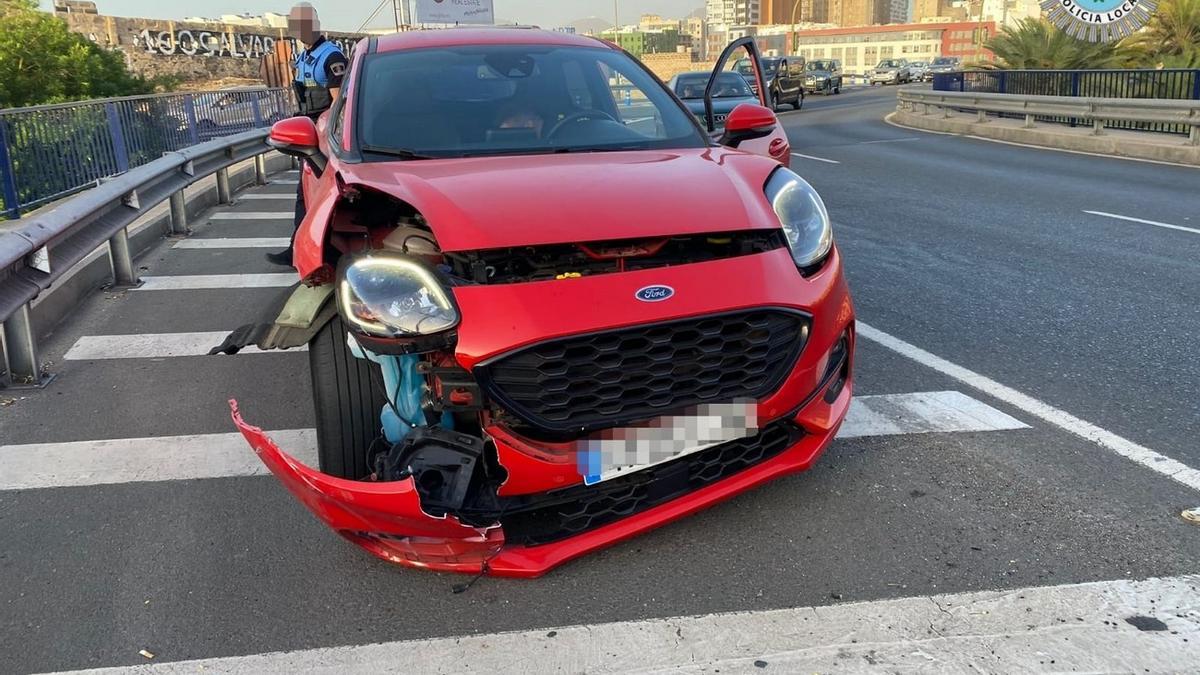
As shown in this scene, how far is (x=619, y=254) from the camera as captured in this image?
9.89 ft

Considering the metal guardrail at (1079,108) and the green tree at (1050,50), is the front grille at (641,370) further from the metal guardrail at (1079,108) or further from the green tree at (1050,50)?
the green tree at (1050,50)

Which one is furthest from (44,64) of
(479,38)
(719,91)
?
(479,38)

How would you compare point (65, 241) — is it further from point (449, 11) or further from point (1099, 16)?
point (449, 11)

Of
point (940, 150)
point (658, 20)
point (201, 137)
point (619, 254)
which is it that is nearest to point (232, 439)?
point (619, 254)

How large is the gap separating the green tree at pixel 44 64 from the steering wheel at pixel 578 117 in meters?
16.0

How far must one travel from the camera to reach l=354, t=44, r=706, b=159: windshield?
13.4 feet

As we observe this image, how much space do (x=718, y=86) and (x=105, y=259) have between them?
13279 mm

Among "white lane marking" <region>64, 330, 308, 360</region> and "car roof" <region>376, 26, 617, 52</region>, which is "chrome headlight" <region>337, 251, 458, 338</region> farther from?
"white lane marking" <region>64, 330, 308, 360</region>

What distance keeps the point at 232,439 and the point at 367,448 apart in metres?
1.33

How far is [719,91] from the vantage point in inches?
A: 707

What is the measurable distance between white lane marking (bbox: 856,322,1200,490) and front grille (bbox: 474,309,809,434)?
65.1 inches

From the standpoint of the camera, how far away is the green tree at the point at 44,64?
A: 1738cm

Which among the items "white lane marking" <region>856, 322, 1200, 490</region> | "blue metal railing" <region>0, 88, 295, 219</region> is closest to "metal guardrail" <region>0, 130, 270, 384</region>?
"blue metal railing" <region>0, 88, 295, 219</region>

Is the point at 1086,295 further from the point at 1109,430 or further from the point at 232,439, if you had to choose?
the point at 232,439
